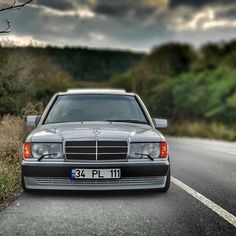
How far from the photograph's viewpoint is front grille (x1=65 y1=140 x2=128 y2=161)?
785 centimetres

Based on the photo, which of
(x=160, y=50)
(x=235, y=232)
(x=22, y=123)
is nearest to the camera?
(x=235, y=232)

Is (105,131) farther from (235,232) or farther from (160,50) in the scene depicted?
(160,50)

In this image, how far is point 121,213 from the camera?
23.5 feet

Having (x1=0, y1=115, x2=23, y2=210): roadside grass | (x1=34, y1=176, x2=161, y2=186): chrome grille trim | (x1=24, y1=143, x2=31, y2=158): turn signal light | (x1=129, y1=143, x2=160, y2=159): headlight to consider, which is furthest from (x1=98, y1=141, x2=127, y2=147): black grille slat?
(x1=0, y1=115, x2=23, y2=210): roadside grass

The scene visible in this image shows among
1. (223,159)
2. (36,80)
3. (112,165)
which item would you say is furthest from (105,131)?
(36,80)

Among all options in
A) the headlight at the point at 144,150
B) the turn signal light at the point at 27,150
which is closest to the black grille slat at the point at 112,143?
the headlight at the point at 144,150

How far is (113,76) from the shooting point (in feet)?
360

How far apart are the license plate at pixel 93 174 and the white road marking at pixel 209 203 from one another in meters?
1.29

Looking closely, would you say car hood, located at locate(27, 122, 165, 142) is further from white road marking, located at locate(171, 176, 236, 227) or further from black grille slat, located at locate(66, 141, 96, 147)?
white road marking, located at locate(171, 176, 236, 227)

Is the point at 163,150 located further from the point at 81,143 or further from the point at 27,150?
the point at 27,150

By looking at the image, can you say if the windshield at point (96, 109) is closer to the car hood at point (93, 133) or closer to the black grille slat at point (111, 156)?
the car hood at point (93, 133)

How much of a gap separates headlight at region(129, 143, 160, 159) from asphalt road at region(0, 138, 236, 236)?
623 millimetres

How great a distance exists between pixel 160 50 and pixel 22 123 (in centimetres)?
7667

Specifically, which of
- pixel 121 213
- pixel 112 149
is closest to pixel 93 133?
pixel 112 149
